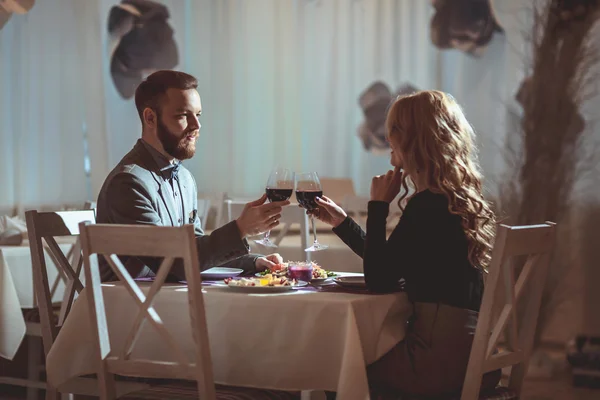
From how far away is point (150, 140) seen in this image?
9.08 ft

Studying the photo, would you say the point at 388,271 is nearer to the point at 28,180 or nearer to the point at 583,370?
the point at 583,370

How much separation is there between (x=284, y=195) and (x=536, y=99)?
8.63ft

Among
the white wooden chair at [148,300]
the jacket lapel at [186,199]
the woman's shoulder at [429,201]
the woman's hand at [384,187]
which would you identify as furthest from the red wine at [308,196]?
the jacket lapel at [186,199]

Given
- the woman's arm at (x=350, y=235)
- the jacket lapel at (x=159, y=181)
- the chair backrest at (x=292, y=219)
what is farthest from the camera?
the chair backrest at (x=292, y=219)

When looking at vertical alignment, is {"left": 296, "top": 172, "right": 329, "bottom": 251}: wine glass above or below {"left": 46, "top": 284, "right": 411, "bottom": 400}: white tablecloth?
above

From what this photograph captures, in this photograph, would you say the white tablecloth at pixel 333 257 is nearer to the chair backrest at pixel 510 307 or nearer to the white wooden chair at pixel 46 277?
the white wooden chair at pixel 46 277

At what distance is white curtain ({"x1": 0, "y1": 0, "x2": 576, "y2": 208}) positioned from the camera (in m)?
5.33

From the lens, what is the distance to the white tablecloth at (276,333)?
194 centimetres

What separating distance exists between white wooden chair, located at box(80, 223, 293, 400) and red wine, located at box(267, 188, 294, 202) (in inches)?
18.6

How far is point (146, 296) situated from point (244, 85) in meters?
3.91

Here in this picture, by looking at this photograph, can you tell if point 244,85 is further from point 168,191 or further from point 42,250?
point 42,250

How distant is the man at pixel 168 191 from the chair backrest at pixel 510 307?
24.6 inches

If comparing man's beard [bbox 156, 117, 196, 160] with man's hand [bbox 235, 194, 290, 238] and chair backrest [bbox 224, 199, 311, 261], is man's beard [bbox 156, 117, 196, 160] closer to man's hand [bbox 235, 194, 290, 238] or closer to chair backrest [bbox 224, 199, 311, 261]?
man's hand [bbox 235, 194, 290, 238]

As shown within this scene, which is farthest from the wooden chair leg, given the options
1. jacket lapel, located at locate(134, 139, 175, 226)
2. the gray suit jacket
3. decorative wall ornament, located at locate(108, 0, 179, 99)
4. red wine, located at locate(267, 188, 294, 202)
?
decorative wall ornament, located at locate(108, 0, 179, 99)
